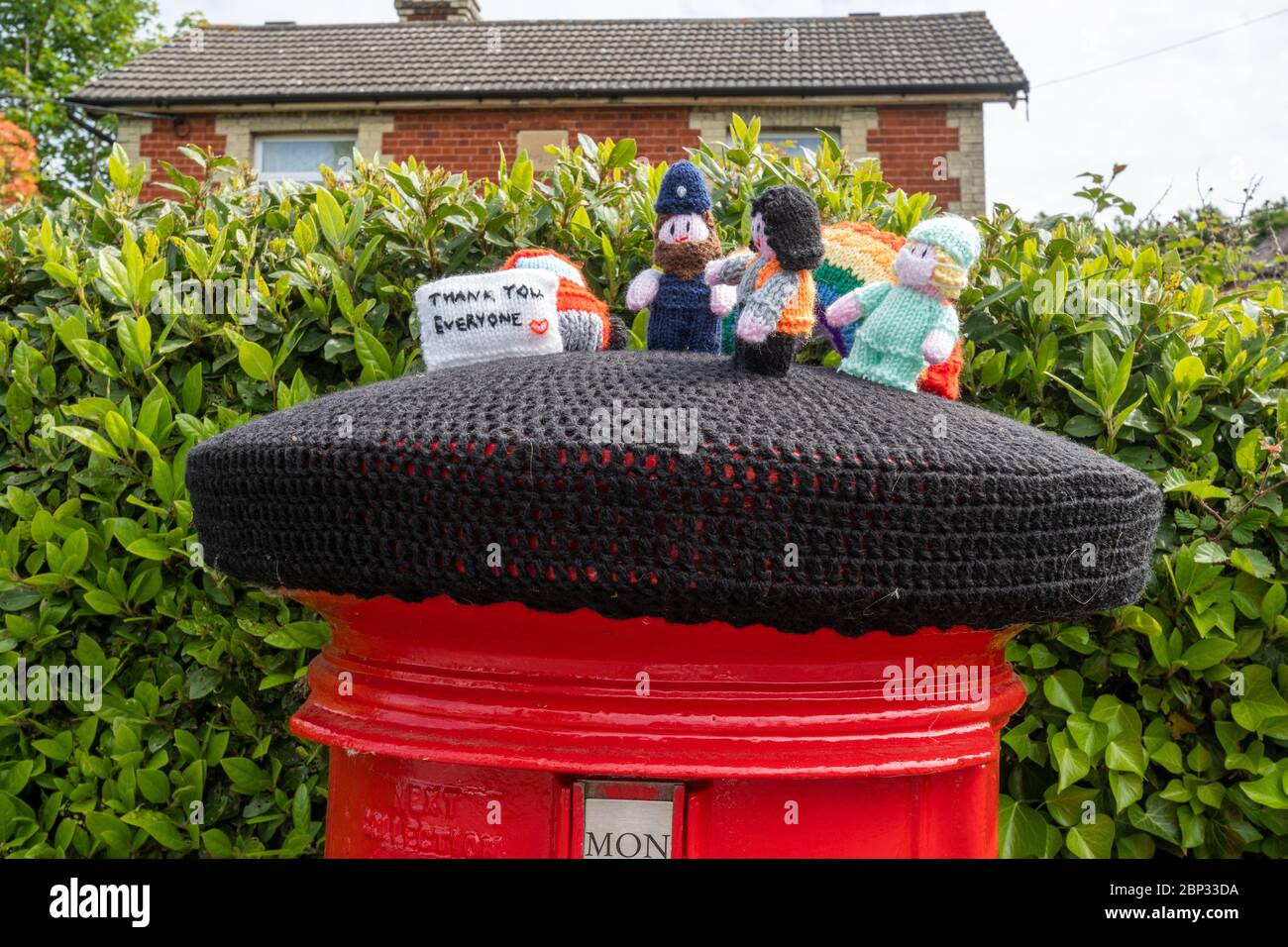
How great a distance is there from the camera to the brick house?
1283 centimetres

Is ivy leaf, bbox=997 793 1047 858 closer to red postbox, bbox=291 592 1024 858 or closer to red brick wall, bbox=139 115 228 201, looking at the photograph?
red postbox, bbox=291 592 1024 858

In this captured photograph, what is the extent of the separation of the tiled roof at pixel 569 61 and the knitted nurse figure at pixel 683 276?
12195 millimetres

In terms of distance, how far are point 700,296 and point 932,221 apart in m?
0.37

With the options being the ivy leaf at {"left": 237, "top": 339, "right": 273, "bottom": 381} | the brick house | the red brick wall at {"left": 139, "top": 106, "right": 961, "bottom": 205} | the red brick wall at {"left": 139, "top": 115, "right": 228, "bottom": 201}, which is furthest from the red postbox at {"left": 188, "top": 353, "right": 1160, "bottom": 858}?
the red brick wall at {"left": 139, "top": 115, "right": 228, "bottom": 201}

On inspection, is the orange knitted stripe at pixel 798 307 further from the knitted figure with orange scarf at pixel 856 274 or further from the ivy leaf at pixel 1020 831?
the ivy leaf at pixel 1020 831

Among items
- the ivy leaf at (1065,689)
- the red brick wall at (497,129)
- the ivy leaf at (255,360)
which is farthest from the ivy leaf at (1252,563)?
the red brick wall at (497,129)

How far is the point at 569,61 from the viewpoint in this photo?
559 inches

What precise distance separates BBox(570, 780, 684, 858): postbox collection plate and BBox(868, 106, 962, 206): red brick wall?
12685 mm

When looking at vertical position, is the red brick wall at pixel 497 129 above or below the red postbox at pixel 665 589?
above

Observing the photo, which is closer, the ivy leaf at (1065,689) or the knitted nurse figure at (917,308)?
the knitted nurse figure at (917,308)

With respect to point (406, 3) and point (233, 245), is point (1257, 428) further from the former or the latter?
point (406, 3)

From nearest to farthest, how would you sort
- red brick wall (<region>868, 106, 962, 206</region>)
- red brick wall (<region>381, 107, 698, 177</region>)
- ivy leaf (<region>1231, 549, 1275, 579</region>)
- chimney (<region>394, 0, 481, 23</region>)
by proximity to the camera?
1. ivy leaf (<region>1231, 549, 1275, 579</region>)
2. red brick wall (<region>868, 106, 962, 206</region>)
3. red brick wall (<region>381, 107, 698, 177</region>)
4. chimney (<region>394, 0, 481, 23</region>)

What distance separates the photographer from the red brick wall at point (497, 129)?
13.2 meters

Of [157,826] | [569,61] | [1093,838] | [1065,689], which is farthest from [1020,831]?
[569,61]
